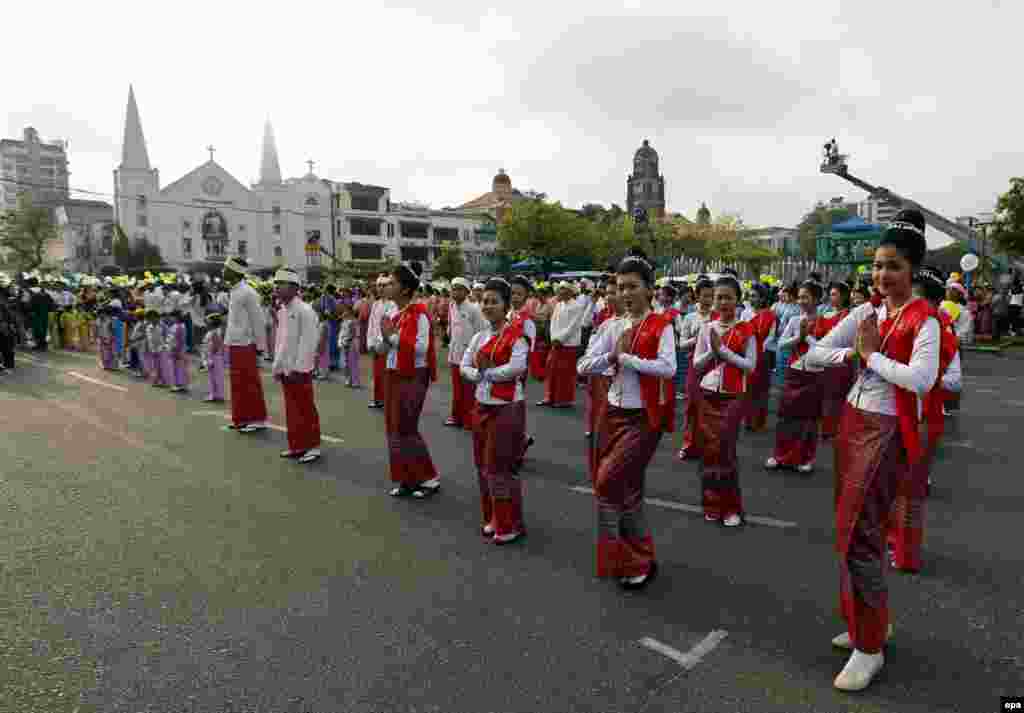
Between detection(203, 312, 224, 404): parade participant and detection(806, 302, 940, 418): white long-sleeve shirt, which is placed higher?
detection(806, 302, 940, 418): white long-sleeve shirt

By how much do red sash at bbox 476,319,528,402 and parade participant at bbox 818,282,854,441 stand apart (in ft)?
12.8

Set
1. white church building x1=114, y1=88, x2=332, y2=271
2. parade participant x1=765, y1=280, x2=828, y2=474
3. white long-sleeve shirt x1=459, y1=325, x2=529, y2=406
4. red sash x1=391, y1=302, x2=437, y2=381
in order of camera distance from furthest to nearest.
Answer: white church building x1=114, y1=88, x2=332, y2=271
parade participant x1=765, y1=280, x2=828, y2=474
red sash x1=391, y1=302, x2=437, y2=381
white long-sleeve shirt x1=459, y1=325, x2=529, y2=406

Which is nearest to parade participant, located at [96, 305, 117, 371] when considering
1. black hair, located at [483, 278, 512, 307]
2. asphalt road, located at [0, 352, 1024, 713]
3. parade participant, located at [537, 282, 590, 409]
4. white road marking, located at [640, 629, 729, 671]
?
asphalt road, located at [0, 352, 1024, 713]

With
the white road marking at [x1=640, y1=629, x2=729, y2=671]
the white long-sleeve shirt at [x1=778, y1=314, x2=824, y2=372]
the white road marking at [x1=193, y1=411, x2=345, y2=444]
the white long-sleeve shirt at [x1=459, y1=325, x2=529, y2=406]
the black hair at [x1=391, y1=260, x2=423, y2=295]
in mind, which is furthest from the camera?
the white road marking at [x1=193, y1=411, x2=345, y2=444]

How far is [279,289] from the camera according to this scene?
7004 mm

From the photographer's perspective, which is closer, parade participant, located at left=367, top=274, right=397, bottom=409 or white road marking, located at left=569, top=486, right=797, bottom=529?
white road marking, located at left=569, top=486, right=797, bottom=529

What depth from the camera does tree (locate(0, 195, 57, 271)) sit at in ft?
175

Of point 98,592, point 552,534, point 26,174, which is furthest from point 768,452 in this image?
point 26,174

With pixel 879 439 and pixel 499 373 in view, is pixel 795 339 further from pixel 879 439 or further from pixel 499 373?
pixel 879 439

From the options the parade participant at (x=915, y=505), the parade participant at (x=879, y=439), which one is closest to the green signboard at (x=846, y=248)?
the parade participant at (x=915, y=505)

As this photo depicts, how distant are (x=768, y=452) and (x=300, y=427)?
5.19 m

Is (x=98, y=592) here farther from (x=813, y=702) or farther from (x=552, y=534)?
(x=813, y=702)

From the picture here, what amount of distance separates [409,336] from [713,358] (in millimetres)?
2503

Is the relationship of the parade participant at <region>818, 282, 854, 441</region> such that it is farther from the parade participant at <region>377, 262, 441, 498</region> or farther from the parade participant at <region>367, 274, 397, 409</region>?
the parade participant at <region>367, 274, 397, 409</region>
